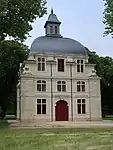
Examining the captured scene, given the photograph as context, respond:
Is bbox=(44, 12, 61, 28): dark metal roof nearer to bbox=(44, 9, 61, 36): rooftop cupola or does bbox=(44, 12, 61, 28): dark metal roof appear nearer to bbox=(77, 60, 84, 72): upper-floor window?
bbox=(44, 9, 61, 36): rooftop cupola

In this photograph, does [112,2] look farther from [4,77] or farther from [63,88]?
[4,77]

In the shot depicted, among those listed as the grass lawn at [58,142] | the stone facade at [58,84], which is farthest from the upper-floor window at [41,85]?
the grass lawn at [58,142]

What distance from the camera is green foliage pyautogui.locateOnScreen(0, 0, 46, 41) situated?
83.5ft

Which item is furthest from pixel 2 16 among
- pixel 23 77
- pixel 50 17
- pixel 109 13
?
pixel 50 17

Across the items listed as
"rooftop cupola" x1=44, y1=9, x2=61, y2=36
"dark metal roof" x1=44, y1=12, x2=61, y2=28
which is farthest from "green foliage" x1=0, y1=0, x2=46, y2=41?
"dark metal roof" x1=44, y1=12, x2=61, y2=28

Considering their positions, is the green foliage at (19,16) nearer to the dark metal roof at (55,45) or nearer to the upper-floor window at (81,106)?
the dark metal roof at (55,45)

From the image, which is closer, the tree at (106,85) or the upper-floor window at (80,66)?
the upper-floor window at (80,66)

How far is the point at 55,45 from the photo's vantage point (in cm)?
4069

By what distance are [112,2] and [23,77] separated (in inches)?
766

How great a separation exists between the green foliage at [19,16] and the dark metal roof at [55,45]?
12.8 metres

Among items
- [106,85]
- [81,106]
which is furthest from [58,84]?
[106,85]

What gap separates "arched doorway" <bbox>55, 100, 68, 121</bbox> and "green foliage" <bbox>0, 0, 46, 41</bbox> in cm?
1377

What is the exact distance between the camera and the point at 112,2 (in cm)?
2003

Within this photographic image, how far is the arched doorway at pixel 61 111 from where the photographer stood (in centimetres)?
3859
